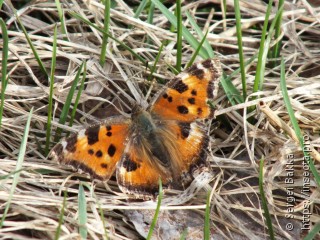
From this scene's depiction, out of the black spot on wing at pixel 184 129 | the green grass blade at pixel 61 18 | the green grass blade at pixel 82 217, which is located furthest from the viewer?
the green grass blade at pixel 61 18

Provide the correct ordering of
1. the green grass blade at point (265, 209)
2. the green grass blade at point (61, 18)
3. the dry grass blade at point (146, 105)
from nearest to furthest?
the green grass blade at point (265, 209), the dry grass blade at point (146, 105), the green grass blade at point (61, 18)

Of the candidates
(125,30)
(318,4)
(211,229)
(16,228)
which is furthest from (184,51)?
(16,228)

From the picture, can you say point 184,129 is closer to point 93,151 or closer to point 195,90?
point 195,90

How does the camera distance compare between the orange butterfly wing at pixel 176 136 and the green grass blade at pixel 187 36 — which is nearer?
the orange butterfly wing at pixel 176 136

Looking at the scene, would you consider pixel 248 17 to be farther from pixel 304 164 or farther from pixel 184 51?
pixel 304 164

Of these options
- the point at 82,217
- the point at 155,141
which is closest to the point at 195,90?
the point at 155,141

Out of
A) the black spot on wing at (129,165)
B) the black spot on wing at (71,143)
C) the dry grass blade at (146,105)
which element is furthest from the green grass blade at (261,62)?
the black spot on wing at (71,143)

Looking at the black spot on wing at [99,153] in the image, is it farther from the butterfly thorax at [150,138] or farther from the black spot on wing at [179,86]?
the black spot on wing at [179,86]
